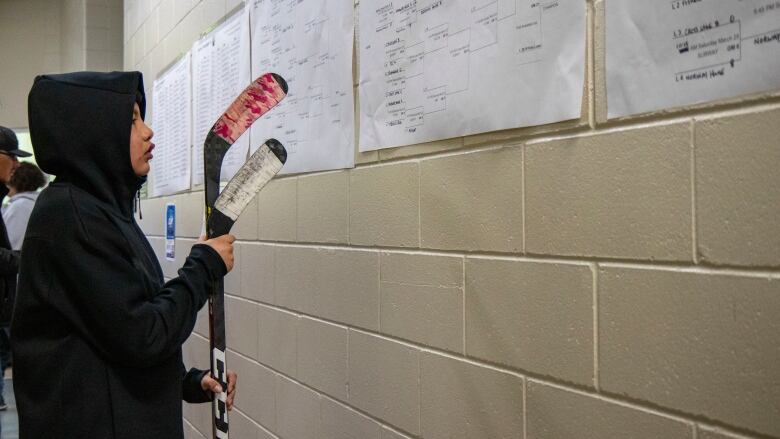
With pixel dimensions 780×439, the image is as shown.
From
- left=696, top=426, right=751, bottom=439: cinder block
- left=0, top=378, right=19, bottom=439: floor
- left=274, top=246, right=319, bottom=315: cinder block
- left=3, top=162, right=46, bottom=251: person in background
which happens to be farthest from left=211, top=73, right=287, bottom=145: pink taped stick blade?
left=3, top=162, right=46, bottom=251: person in background

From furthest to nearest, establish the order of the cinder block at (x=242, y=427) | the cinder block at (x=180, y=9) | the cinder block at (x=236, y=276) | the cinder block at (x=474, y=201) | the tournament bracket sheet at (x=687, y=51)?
the cinder block at (x=180, y=9)
the cinder block at (x=236, y=276)
the cinder block at (x=242, y=427)
the cinder block at (x=474, y=201)
the tournament bracket sheet at (x=687, y=51)

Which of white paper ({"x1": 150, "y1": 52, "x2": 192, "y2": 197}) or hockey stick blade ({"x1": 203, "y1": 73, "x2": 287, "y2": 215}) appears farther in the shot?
white paper ({"x1": 150, "y1": 52, "x2": 192, "y2": 197})

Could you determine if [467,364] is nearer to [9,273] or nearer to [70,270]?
[70,270]

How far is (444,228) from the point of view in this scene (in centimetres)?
131

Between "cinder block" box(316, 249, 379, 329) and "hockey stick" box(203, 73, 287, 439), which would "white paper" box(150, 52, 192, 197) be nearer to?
"cinder block" box(316, 249, 379, 329)

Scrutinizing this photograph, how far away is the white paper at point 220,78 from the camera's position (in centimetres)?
226

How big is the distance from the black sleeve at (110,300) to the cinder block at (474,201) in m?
0.59

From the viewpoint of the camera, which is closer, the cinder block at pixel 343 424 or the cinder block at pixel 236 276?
the cinder block at pixel 343 424

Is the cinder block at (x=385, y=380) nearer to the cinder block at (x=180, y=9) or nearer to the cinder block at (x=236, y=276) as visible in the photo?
the cinder block at (x=236, y=276)

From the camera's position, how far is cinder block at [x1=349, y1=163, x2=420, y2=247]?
142 centimetres

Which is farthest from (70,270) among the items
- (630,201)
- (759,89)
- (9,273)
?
(9,273)

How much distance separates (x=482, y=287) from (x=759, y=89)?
60 centimetres

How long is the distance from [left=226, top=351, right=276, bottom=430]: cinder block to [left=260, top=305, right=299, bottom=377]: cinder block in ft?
0.18

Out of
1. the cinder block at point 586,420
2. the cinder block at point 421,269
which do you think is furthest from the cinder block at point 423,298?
the cinder block at point 586,420
